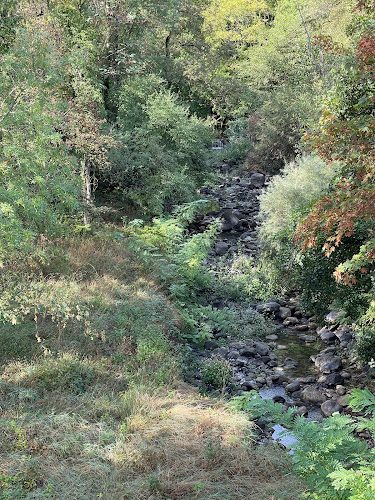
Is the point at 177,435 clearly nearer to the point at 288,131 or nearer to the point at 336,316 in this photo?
the point at 336,316

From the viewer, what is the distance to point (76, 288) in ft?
29.0

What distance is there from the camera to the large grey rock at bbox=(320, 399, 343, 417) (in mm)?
7594

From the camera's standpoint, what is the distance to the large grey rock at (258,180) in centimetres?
1970

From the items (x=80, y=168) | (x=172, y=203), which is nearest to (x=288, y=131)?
(x=172, y=203)

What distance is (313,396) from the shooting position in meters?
8.05

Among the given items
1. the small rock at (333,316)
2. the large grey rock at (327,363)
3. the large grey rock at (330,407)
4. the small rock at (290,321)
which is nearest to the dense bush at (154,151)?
the small rock at (290,321)

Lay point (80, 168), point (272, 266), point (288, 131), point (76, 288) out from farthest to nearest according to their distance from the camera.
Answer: point (288, 131) < point (272, 266) < point (80, 168) < point (76, 288)

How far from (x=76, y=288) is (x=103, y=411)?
3.26 meters

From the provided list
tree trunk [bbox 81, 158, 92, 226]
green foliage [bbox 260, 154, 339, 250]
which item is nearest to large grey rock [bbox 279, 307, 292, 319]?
green foliage [bbox 260, 154, 339, 250]

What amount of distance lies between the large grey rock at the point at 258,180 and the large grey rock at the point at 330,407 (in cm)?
1284

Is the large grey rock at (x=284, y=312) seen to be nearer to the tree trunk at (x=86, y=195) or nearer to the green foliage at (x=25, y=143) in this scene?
the tree trunk at (x=86, y=195)

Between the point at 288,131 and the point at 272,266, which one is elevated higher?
the point at 288,131

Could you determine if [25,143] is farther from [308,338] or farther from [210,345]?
[308,338]

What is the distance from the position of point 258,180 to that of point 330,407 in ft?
44.2
